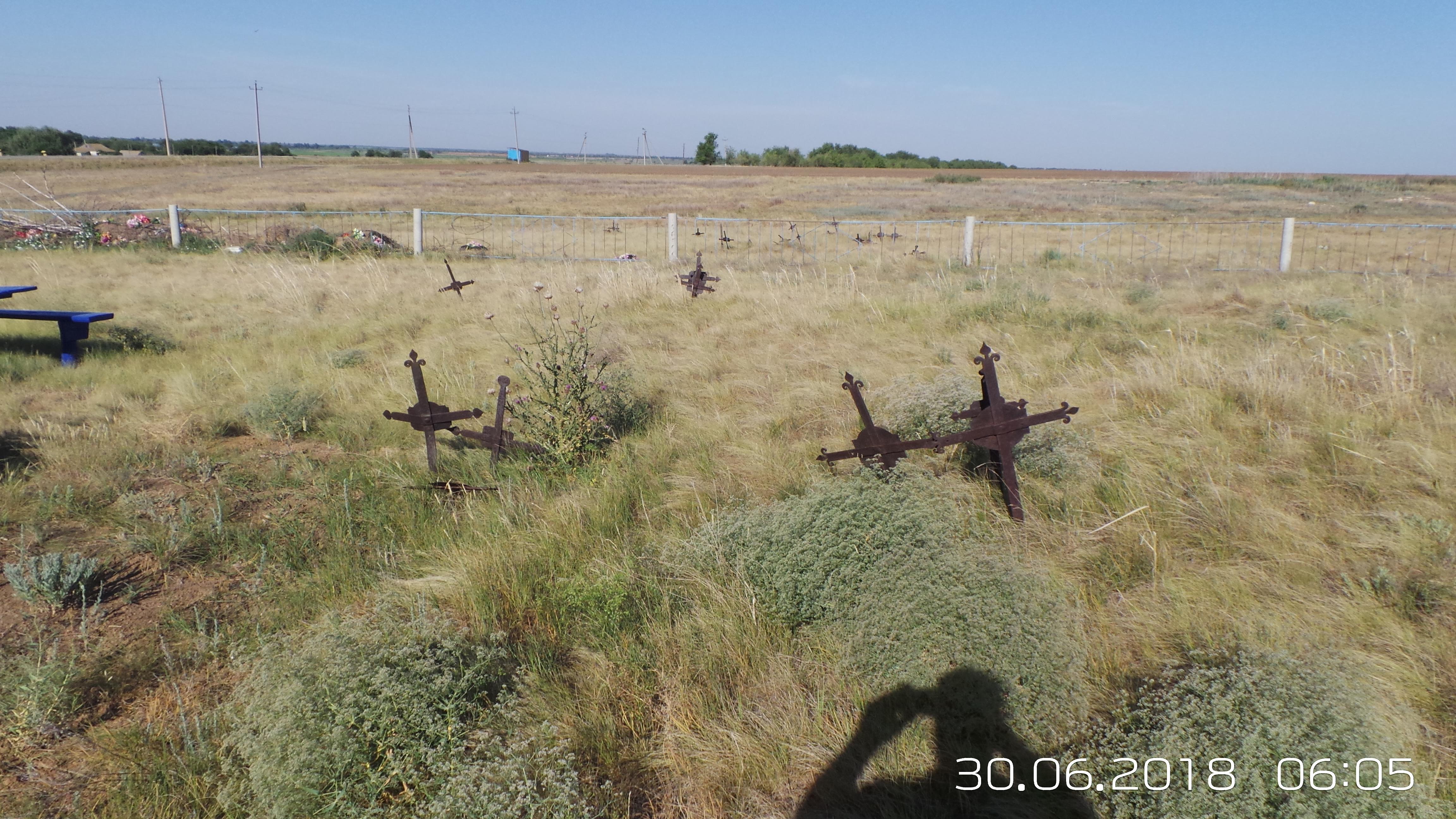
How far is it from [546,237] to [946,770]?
63.0 ft

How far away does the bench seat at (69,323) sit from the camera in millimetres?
7207

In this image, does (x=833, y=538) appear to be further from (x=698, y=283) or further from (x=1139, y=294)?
(x=1139, y=294)

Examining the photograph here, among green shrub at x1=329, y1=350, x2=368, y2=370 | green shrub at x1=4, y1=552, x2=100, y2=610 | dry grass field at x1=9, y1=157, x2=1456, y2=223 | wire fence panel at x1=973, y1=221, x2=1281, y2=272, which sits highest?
dry grass field at x1=9, y1=157, x2=1456, y2=223

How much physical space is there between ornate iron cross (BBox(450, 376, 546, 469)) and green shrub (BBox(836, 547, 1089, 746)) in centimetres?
237

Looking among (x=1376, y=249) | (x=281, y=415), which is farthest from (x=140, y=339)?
(x=1376, y=249)

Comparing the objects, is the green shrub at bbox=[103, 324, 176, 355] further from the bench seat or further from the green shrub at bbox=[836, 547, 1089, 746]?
the green shrub at bbox=[836, 547, 1089, 746]

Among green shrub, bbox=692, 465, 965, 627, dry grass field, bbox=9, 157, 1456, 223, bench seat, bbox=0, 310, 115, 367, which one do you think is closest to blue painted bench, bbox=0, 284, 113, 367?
bench seat, bbox=0, 310, 115, 367

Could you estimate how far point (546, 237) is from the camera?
66.0 feet

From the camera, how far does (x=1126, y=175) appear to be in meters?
77.8

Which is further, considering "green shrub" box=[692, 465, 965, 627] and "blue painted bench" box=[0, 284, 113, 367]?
"blue painted bench" box=[0, 284, 113, 367]

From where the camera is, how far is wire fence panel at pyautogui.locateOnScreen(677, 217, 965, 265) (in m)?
14.6

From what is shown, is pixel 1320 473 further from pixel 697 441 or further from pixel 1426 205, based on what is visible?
pixel 1426 205

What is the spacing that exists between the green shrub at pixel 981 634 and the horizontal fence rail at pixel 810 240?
9012mm

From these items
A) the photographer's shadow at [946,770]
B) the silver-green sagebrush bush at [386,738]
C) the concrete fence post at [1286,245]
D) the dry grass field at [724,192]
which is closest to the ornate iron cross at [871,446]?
the photographer's shadow at [946,770]
